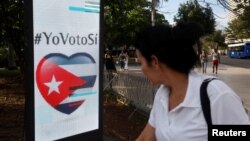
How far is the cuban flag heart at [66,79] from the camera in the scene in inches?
158

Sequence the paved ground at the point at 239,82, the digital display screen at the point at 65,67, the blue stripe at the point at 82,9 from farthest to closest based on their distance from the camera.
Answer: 1. the paved ground at the point at 239,82
2. the blue stripe at the point at 82,9
3. the digital display screen at the point at 65,67

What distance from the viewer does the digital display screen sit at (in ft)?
13.0

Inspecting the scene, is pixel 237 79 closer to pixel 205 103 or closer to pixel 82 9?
pixel 82 9

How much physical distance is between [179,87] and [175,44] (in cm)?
24

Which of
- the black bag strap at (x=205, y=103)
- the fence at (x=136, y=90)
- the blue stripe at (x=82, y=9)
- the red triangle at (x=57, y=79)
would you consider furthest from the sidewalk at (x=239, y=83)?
the black bag strap at (x=205, y=103)

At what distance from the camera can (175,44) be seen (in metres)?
2.54

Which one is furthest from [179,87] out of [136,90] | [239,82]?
[239,82]

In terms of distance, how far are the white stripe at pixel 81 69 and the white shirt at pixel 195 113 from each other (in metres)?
1.78

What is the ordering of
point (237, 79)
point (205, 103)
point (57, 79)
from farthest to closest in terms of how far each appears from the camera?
point (237, 79)
point (57, 79)
point (205, 103)

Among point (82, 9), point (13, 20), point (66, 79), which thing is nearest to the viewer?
point (66, 79)

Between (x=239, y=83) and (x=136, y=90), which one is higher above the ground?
(x=136, y=90)

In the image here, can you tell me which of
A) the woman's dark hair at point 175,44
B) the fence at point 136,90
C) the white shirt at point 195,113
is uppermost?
the woman's dark hair at point 175,44

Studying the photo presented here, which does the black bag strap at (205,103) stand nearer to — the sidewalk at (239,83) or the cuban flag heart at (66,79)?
the cuban flag heart at (66,79)

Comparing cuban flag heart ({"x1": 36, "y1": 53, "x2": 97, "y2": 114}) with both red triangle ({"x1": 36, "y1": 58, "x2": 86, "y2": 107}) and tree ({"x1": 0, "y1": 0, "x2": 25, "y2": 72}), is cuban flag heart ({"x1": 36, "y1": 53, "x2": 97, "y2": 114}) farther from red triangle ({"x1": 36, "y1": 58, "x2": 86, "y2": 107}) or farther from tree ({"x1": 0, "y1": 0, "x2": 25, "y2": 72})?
tree ({"x1": 0, "y1": 0, "x2": 25, "y2": 72})
